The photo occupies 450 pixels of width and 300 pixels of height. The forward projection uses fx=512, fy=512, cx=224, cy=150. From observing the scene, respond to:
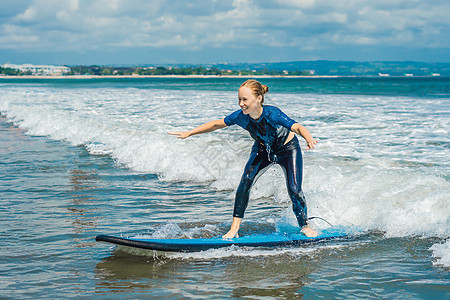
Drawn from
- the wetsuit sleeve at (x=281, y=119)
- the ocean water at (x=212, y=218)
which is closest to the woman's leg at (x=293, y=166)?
the wetsuit sleeve at (x=281, y=119)

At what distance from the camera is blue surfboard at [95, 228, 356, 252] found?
16.8 ft

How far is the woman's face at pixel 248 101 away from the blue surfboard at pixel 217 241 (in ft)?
4.62

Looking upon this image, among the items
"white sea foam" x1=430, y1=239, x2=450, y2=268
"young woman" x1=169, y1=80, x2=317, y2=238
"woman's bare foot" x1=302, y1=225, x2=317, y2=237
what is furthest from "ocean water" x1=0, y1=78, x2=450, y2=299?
"young woman" x1=169, y1=80, x2=317, y2=238

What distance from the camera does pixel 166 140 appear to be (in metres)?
13.2

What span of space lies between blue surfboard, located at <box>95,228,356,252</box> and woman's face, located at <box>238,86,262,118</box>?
1.41 m

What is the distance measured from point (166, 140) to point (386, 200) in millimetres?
7202

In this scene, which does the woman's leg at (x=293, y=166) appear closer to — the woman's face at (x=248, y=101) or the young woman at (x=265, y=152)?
the young woman at (x=265, y=152)

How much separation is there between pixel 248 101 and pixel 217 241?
1528 millimetres

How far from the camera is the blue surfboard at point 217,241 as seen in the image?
512 cm

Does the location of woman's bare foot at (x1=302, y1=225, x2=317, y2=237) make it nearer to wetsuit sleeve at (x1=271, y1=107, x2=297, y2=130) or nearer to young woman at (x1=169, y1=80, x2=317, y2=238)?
young woman at (x1=169, y1=80, x2=317, y2=238)

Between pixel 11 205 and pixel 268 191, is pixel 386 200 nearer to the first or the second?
pixel 268 191

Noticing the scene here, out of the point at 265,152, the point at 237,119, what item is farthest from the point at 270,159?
the point at 237,119

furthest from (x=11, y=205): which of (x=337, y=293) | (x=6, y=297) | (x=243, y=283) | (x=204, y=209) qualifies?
(x=337, y=293)

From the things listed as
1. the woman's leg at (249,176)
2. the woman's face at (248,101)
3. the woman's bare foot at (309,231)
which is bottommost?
the woman's bare foot at (309,231)
